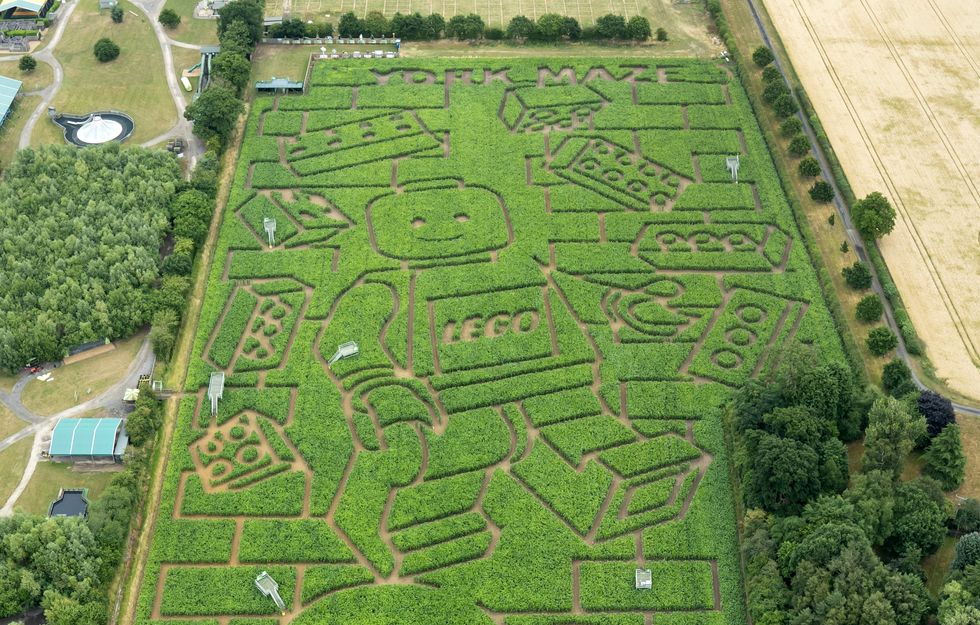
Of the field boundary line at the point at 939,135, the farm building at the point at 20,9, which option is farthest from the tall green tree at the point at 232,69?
the field boundary line at the point at 939,135

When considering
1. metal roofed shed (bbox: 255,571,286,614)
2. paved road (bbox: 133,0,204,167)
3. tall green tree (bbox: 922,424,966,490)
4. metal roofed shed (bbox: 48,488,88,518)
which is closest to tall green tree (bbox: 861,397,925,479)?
tall green tree (bbox: 922,424,966,490)

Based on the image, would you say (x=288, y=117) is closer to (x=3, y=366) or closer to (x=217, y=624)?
(x=3, y=366)

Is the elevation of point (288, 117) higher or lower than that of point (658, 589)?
higher

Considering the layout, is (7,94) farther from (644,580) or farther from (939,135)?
(939,135)

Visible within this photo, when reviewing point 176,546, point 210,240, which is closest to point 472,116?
point 210,240

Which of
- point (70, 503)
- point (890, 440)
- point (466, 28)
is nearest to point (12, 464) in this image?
point (70, 503)

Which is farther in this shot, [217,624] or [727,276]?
[727,276]

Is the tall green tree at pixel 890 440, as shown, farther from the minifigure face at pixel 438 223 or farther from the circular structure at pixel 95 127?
the circular structure at pixel 95 127
